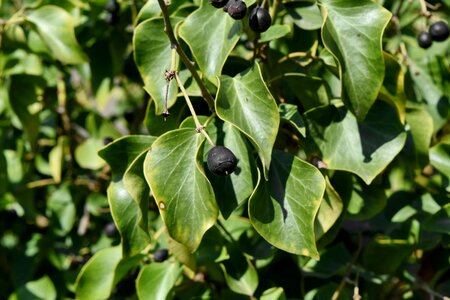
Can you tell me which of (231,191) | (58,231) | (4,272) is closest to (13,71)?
(58,231)

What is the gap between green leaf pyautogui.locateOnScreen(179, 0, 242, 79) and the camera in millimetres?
1368

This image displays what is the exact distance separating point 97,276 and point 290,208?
67 centimetres

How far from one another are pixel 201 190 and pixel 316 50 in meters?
0.55

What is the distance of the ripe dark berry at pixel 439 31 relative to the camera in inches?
66.4

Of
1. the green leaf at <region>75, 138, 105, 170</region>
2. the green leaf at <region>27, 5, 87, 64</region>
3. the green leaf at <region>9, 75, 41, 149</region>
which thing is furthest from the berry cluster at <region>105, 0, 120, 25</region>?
the green leaf at <region>75, 138, 105, 170</region>

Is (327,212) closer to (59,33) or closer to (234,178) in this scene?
(234,178)

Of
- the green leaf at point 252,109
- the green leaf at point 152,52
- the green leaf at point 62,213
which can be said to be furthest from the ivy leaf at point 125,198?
the green leaf at point 62,213

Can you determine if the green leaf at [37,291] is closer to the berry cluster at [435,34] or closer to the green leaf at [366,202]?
the green leaf at [366,202]

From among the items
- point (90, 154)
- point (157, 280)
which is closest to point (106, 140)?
point (90, 154)

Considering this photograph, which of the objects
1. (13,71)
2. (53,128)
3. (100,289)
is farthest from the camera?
(53,128)

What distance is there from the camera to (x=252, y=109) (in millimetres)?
1267

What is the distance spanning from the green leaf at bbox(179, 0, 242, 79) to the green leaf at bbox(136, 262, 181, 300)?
0.51 metres

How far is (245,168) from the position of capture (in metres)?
1.33

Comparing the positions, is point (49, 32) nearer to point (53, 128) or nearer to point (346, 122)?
point (53, 128)
